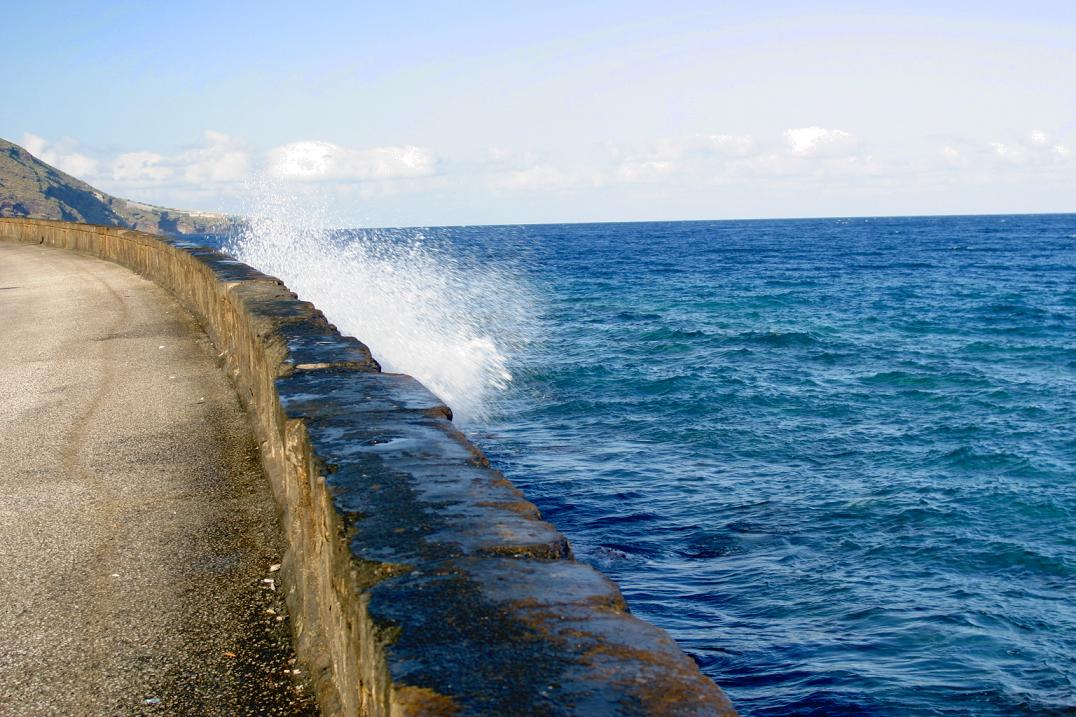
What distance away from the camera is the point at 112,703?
2562 mm

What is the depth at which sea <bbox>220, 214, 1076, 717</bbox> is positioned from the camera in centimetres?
570

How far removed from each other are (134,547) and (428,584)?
1.95 metres

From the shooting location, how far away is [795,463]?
10047 mm

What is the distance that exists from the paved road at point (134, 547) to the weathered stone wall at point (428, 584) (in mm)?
189

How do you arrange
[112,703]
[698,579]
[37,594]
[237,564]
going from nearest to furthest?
[112,703]
[37,594]
[237,564]
[698,579]

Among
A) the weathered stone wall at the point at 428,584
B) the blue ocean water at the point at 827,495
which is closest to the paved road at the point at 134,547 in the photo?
the weathered stone wall at the point at 428,584

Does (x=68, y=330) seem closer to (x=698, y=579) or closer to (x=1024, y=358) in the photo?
(x=698, y=579)

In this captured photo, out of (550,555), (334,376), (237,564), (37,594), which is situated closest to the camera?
(550,555)

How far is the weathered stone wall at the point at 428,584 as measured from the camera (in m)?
1.73

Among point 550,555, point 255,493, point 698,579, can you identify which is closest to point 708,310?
point 698,579

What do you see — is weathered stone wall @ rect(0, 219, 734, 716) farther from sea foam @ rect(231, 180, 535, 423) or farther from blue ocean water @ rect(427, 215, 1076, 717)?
sea foam @ rect(231, 180, 535, 423)

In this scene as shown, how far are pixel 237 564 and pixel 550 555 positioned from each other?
161 centimetres

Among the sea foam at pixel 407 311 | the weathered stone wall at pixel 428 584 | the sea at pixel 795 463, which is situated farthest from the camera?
the sea foam at pixel 407 311

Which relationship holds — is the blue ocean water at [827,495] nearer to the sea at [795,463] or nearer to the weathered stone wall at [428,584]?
the sea at [795,463]
